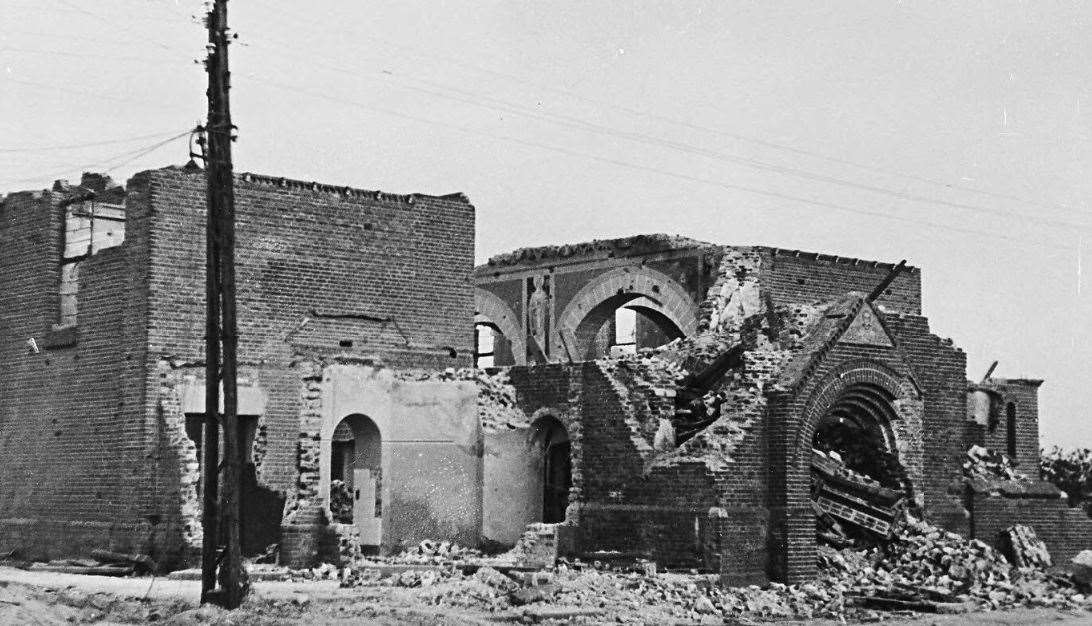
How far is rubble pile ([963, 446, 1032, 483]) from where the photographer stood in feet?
85.7

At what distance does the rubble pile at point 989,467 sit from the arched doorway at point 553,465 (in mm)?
5976

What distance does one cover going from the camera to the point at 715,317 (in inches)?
1195

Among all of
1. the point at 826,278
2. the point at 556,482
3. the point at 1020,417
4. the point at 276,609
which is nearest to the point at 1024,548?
the point at 556,482

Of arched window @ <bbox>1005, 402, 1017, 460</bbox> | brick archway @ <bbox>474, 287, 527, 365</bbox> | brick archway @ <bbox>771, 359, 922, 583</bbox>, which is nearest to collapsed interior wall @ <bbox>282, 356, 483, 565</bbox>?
brick archway @ <bbox>771, 359, 922, 583</bbox>

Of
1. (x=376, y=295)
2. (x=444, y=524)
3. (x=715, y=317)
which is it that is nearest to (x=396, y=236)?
(x=376, y=295)

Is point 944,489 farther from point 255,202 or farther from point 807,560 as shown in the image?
point 255,202

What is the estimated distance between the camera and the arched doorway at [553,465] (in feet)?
86.1

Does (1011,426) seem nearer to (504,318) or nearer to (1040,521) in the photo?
(1040,521)

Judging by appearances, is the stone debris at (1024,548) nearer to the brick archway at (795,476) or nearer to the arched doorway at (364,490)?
the brick archway at (795,476)

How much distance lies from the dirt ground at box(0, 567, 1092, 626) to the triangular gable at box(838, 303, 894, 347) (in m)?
4.29

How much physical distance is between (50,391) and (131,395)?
212 centimetres

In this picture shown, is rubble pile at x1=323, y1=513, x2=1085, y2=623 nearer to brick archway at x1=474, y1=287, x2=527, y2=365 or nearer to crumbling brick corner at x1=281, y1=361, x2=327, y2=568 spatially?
crumbling brick corner at x1=281, y1=361, x2=327, y2=568

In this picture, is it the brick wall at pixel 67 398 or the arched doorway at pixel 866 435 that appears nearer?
the brick wall at pixel 67 398

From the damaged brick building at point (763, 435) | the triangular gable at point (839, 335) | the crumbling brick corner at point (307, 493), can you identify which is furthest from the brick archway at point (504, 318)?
the triangular gable at point (839, 335)
